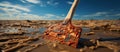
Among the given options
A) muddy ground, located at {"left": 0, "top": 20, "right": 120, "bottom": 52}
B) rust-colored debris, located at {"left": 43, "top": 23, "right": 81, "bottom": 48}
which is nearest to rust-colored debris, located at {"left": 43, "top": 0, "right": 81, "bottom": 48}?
rust-colored debris, located at {"left": 43, "top": 23, "right": 81, "bottom": 48}

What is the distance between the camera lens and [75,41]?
7977mm

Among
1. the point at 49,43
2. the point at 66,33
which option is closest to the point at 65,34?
the point at 66,33

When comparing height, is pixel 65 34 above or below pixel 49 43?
above

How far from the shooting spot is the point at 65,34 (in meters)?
8.86

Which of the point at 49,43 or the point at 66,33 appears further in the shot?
the point at 66,33

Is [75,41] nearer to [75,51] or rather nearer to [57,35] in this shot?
[75,51]

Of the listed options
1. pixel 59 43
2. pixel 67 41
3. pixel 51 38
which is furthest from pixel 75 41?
pixel 51 38

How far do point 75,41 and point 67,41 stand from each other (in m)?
0.64

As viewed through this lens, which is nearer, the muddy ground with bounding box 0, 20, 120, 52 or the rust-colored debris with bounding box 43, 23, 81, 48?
the muddy ground with bounding box 0, 20, 120, 52

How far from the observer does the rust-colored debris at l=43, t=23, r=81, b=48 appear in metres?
8.12

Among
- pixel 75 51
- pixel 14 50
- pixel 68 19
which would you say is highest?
pixel 68 19

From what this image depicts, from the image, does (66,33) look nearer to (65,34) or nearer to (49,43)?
(65,34)

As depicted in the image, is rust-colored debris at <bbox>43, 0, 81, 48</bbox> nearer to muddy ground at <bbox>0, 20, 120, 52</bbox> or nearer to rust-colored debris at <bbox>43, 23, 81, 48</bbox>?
rust-colored debris at <bbox>43, 23, 81, 48</bbox>

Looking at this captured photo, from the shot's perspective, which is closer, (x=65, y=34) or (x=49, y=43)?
(x=49, y=43)
